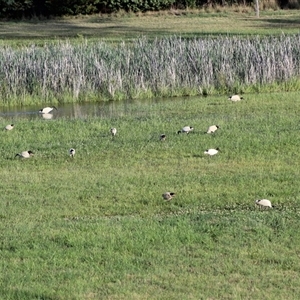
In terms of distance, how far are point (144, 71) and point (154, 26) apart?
2193cm

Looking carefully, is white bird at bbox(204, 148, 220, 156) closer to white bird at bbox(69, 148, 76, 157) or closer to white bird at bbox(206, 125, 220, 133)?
white bird at bbox(206, 125, 220, 133)

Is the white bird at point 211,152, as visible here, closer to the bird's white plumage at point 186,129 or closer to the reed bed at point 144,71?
the bird's white plumage at point 186,129

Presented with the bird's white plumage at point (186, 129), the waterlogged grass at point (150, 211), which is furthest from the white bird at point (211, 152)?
the bird's white plumage at point (186, 129)

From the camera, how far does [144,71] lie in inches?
776

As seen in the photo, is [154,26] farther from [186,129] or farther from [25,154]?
[25,154]

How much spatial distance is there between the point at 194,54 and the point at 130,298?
1365 cm

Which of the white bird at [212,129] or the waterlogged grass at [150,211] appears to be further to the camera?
the white bird at [212,129]

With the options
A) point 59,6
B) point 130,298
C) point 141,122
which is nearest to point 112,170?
point 141,122

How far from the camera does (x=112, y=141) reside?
43.1ft

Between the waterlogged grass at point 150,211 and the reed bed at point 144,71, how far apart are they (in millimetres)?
4102

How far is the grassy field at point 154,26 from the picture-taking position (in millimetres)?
35969

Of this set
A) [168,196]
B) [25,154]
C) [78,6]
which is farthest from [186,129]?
[78,6]

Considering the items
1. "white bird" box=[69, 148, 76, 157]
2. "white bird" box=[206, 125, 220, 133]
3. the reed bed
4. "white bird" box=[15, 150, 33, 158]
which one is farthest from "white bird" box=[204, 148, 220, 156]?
the reed bed

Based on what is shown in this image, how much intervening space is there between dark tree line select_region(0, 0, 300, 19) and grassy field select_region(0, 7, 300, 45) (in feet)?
3.31
